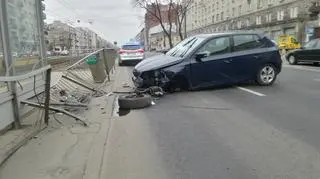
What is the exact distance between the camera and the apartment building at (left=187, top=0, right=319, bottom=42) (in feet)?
174

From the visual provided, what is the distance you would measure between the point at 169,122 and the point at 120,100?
214 cm

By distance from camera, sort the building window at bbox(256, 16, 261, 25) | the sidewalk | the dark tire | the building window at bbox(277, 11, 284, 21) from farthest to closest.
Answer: the building window at bbox(256, 16, 261, 25) < the building window at bbox(277, 11, 284, 21) < the dark tire < the sidewalk

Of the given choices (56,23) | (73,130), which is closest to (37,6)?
(73,130)

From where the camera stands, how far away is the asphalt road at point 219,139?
5.07 meters

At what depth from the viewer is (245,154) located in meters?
5.68

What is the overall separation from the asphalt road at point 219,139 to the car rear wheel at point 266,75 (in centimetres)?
214

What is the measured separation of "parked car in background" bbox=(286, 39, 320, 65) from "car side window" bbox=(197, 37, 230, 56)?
12.5 m

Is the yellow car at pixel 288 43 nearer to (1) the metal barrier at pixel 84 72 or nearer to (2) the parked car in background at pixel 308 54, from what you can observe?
(2) the parked car in background at pixel 308 54

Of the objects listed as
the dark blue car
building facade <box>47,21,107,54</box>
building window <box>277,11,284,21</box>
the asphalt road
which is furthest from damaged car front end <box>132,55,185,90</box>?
building facade <box>47,21,107,54</box>

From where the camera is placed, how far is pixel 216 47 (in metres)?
12.2

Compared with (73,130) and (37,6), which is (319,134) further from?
(37,6)

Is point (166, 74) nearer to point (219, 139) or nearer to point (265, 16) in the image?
point (219, 139)

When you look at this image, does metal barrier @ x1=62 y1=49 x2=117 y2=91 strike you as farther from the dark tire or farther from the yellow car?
the yellow car

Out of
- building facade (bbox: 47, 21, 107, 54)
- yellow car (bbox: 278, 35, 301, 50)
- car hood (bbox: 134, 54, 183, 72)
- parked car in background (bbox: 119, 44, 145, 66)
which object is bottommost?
car hood (bbox: 134, 54, 183, 72)
